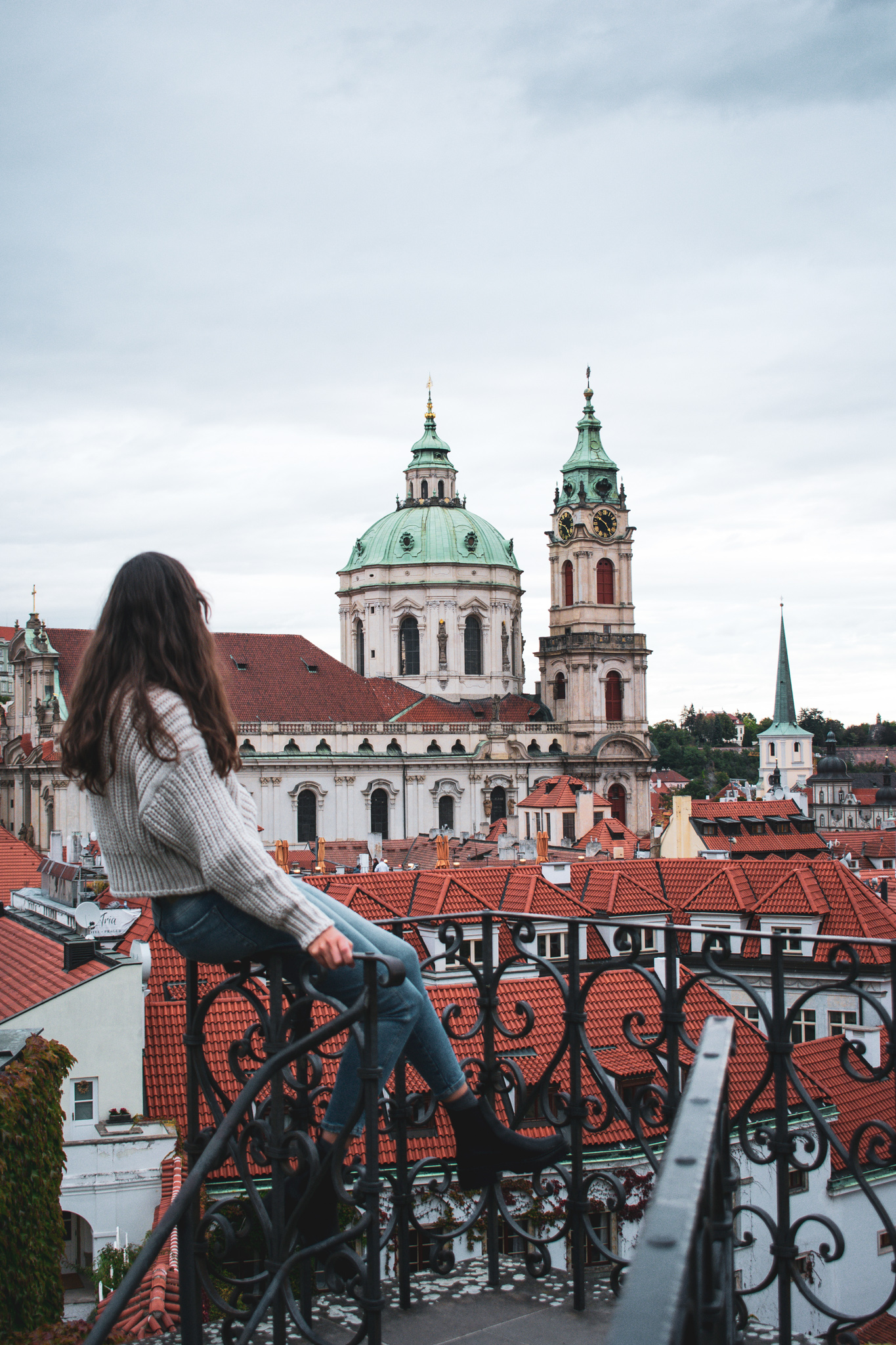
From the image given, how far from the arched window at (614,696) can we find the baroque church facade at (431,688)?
2.9 inches

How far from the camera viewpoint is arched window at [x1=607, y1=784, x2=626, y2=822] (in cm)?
6372

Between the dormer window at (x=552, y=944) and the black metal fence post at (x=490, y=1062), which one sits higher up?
the black metal fence post at (x=490, y=1062)

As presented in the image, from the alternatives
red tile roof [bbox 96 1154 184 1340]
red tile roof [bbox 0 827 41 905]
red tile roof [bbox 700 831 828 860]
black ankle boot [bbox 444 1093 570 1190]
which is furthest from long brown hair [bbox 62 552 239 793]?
red tile roof [bbox 700 831 828 860]

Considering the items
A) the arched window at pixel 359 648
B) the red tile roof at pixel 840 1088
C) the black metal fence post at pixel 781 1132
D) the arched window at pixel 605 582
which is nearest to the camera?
the black metal fence post at pixel 781 1132

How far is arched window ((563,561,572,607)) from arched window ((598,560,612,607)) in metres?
1.50

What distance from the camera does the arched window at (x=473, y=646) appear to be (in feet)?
220

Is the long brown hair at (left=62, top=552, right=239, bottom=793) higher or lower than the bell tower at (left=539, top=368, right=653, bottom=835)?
lower

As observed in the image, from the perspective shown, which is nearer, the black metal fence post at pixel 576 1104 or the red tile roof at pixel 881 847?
the black metal fence post at pixel 576 1104

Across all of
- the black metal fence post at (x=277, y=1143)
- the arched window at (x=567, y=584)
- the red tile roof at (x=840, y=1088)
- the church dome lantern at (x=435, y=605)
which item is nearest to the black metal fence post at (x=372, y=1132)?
the black metal fence post at (x=277, y=1143)

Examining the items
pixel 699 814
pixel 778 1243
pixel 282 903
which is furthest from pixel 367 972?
pixel 699 814

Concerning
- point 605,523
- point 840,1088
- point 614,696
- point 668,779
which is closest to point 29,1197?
point 840,1088

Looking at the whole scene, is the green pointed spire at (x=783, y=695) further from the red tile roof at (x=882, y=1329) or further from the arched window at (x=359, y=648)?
the red tile roof at (x=882, y=1329)

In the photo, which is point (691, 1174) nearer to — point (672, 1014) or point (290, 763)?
point (672, 1014)

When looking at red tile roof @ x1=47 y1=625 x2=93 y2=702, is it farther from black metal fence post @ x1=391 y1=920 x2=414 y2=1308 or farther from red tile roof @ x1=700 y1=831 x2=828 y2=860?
black metal fence post @ x1=391 y1=920 x2=414 y2=1308
